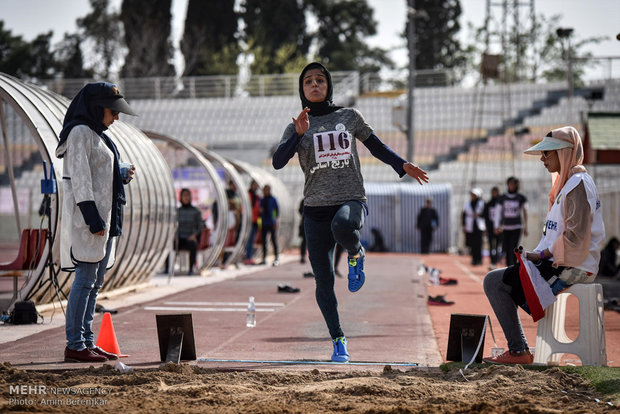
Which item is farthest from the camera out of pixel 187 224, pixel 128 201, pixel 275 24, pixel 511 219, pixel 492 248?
pixel 275 24

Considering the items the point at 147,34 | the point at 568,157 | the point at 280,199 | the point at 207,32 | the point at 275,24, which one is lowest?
the point at 280,199

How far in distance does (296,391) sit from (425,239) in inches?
1126

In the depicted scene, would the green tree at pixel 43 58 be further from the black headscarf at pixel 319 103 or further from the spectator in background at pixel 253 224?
the black headscarf at pixel 319 103

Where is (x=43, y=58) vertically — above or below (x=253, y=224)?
above

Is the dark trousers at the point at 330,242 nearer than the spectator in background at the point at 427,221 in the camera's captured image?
Yes

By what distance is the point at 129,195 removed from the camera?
13.3m

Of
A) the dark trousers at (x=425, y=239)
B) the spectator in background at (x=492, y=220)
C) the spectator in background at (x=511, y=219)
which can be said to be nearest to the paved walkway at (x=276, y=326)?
the spectator in background at (x=511, y=219)

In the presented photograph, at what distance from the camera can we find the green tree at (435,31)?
70.7 metres

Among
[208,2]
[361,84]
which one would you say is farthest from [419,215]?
[208,2]

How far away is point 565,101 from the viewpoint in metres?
46.4

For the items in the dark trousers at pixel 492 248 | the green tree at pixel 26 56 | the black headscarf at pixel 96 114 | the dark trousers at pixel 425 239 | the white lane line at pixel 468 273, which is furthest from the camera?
the green tree at pixel 26 56

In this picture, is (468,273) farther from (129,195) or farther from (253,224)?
(129,195)

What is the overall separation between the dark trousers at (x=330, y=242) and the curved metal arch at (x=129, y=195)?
4.32m

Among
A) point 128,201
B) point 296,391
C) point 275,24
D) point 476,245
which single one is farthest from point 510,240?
point 275,24
